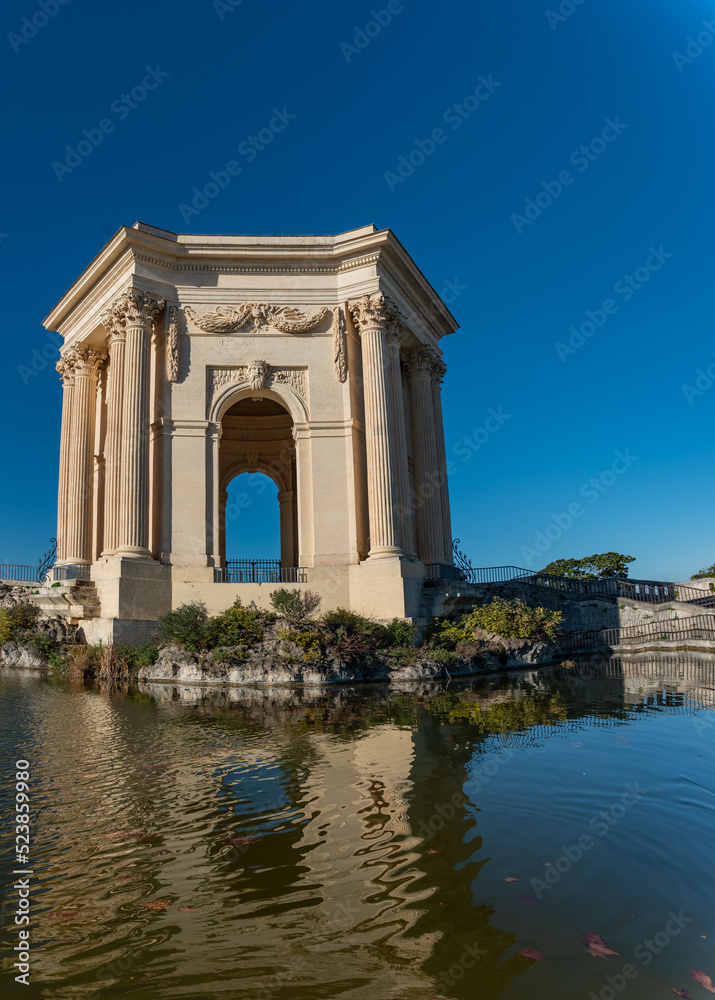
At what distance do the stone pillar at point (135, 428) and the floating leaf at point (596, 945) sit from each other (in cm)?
1837

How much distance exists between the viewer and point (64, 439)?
27312 mm


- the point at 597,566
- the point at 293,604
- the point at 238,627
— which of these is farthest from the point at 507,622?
the point at 597,566

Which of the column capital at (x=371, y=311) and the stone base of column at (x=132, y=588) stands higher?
the column capital at (x=371, y=311)

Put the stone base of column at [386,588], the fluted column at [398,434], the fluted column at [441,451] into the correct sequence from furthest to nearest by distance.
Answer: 1. the fluted column at [441,451]
2. the fluted column at [398,434]
3. the stone base of column at [386,588]

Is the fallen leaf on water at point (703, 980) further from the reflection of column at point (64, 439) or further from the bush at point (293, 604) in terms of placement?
the reflection of column at point (64, 439)

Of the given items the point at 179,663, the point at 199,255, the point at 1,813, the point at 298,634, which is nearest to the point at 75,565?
the point at 179,663

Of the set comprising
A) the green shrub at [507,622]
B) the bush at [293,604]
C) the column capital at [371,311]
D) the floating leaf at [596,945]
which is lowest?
the floating leaf at [596,945]

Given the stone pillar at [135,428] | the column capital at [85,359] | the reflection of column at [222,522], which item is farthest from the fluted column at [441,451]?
the column capital at [85,359]

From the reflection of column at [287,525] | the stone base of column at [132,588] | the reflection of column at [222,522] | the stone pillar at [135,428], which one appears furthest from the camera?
the reflection of column at [287,525]

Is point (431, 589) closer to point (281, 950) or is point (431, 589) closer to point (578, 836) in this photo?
point (578, 836)

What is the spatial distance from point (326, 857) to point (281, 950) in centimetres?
125

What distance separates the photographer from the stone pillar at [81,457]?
2519cm

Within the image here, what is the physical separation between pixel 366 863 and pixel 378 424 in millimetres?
18728

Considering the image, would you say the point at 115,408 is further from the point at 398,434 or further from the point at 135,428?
the point at 398,434
